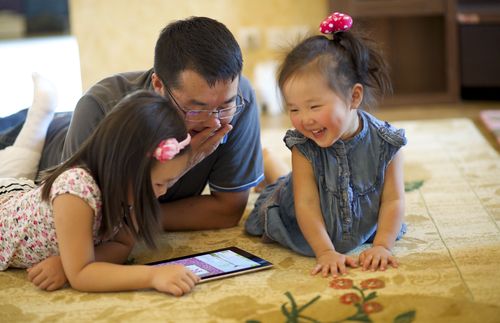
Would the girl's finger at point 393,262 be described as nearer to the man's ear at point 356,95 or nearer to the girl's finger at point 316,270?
the girl's finger at point 316,270

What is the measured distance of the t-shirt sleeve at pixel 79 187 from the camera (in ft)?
4.96

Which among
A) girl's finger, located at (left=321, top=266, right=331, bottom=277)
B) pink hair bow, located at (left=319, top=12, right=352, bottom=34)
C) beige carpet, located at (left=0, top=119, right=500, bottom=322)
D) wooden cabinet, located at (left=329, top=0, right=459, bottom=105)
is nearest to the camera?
beige carpet, located at (left=0, top=119, right=500, bottom=322)

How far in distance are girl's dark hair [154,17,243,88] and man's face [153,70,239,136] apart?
1 cm

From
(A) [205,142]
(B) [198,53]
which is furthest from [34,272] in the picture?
(B) [198,53]

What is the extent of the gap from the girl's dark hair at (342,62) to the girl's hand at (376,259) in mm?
347

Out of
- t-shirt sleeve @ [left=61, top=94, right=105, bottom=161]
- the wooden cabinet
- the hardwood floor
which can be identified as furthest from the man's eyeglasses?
the wooden cabinet

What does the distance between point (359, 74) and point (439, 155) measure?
1.02 m

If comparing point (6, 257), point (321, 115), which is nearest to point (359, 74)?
point (321, 115)

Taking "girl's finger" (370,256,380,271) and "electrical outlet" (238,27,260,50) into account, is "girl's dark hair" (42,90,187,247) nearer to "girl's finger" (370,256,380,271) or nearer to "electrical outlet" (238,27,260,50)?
"girl's finger" (370,256,380,271)

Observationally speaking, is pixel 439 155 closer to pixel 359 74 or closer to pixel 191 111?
pixel 359 74

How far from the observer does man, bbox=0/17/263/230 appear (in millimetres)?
1638

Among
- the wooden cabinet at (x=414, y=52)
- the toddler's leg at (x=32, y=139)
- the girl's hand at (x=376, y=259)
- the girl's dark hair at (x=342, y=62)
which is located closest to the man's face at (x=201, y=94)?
the girl's dark hair at (x=342, y=62)

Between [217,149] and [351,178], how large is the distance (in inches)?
14.3

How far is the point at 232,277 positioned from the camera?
1.62 metres
